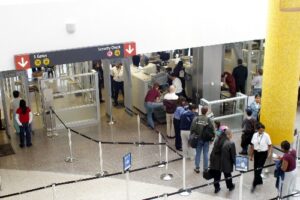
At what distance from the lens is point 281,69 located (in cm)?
927

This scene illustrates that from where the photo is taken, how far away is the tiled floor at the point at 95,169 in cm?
934

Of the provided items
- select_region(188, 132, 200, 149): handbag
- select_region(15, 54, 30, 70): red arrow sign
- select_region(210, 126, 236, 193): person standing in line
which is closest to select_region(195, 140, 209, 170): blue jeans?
select_region(188, 132, 200, 149): handbag

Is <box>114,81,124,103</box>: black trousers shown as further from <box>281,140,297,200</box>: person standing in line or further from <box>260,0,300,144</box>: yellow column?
<box>281,140,297,200</box>: person standing in line

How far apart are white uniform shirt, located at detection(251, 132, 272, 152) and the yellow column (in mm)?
700

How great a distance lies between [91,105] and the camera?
13.4 m

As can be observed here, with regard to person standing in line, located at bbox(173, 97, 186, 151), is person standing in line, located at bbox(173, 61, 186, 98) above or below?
above

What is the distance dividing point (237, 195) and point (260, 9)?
5513 mm

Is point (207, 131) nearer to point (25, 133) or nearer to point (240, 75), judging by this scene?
point (25, 133)

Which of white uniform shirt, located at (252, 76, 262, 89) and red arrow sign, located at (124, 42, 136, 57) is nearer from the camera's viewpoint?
red arrow sign, located at (124, 42, 136, 57)

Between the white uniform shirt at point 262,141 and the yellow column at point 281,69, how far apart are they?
0.70 metres

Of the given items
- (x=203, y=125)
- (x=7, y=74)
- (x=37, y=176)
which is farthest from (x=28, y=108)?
(x=203, y=125)

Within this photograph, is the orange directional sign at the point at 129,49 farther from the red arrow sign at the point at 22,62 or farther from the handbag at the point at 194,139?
the handbag at the point at 194,139

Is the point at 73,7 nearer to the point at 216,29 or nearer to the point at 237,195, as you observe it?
the point at 216,29

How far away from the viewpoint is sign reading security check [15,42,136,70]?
31.4 feet
